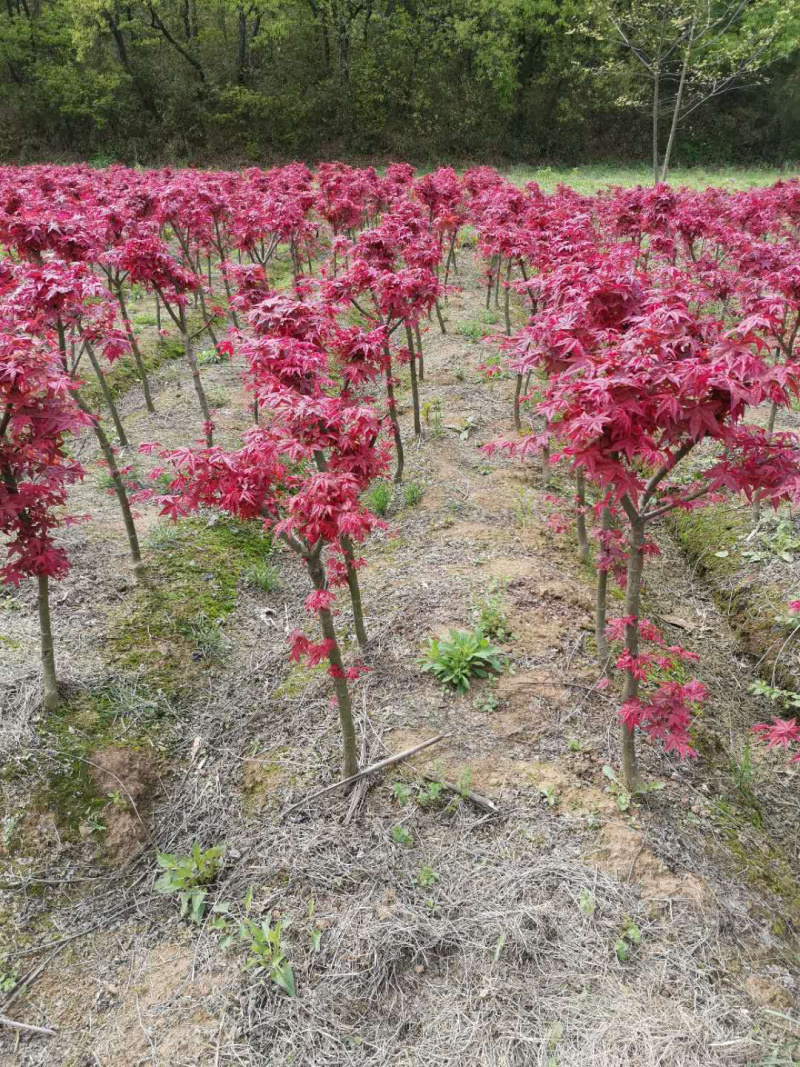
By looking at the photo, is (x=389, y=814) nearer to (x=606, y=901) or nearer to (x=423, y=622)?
(x=606, y=901)

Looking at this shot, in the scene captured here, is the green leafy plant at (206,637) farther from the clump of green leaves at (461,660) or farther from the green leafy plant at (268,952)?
the green leafy plant at (268,952)

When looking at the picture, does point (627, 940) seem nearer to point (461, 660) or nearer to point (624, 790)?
point (624, 790)

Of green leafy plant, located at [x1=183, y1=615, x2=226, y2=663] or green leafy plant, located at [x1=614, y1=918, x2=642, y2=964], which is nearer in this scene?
green leafy plant, located at [x1=614, y1=918, x2=642, y2=964]

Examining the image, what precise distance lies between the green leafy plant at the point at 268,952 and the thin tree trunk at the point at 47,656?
1748 millimetres

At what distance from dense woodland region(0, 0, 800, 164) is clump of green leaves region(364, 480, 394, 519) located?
26.4 m

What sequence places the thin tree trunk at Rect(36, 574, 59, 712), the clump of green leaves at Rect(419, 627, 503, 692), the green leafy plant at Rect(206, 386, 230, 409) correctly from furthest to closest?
the green leafy plant at Rect(206, 386, 230, 409) < the clump of green leaves at Rect(419, 627, 503, 692) < the thin tree trunk at Rect(36, 574, 59, 712)

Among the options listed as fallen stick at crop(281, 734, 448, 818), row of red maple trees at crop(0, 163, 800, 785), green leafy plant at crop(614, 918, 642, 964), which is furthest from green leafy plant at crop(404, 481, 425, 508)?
green leafy plant at crop(614, 918, 642, 964)

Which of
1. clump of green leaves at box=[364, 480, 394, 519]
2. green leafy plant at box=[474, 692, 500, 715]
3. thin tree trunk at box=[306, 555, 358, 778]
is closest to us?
thin tree trunk at box=[306, 555, 358, 778]

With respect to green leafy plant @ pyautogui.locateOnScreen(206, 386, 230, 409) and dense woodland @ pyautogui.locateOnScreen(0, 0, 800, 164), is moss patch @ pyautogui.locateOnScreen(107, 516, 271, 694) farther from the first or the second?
dense woodland @ pyautogui.locateOnScreen(0, 0, 800, 164)

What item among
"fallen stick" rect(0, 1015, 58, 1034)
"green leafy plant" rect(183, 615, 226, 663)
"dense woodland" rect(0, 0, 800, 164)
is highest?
"dense woodland" rect(0, 0, 800, 164)

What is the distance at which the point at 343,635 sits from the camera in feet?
15.3

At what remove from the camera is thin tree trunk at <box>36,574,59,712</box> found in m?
3.66

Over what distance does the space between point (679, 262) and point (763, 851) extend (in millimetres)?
12030

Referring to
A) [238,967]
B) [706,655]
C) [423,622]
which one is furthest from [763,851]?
[238,967]
